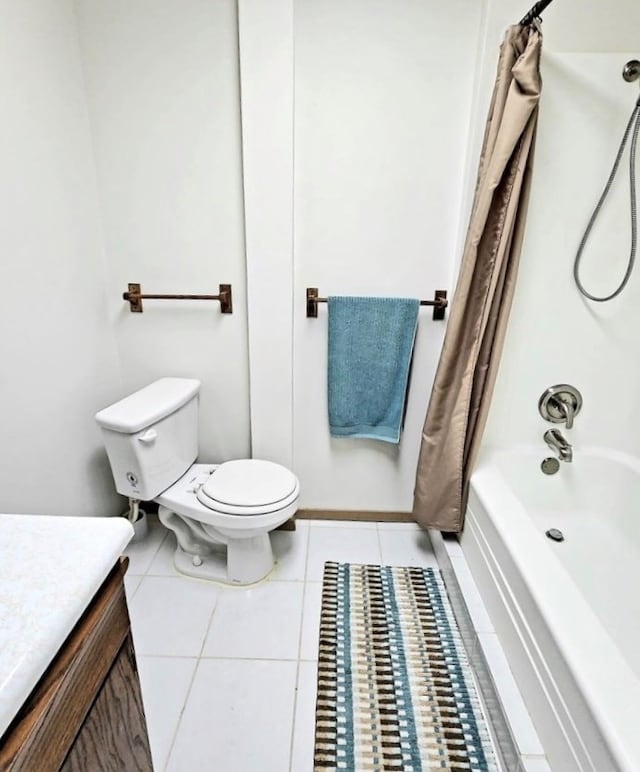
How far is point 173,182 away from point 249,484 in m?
1.20

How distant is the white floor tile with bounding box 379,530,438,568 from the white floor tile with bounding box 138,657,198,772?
0.87m

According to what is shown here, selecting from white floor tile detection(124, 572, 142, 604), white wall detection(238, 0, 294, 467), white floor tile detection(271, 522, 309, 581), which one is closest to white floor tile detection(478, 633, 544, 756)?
white floor tile detection(271, 522, 309, 581)

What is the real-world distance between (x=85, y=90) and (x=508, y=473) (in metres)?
2.20

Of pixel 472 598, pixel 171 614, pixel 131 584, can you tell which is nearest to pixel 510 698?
pixel 472 598

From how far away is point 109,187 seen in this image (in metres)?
1.66

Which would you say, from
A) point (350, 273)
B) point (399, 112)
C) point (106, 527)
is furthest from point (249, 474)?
point (399, 112)

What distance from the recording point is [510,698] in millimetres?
1101

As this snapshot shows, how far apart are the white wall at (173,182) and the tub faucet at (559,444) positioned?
4.22 feet

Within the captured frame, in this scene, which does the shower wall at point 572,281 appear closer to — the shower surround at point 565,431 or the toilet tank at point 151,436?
the shower surround at point 565,431

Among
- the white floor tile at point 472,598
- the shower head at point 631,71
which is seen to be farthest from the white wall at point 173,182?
the shower head at point 631,71

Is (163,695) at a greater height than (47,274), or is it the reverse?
(47,274)

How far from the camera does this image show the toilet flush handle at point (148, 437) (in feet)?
4.93

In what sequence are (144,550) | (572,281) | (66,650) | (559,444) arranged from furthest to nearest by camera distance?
(144,550)
(559,444)
(572,281)
(66,650)

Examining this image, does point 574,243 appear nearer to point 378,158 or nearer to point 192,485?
point 378,158
